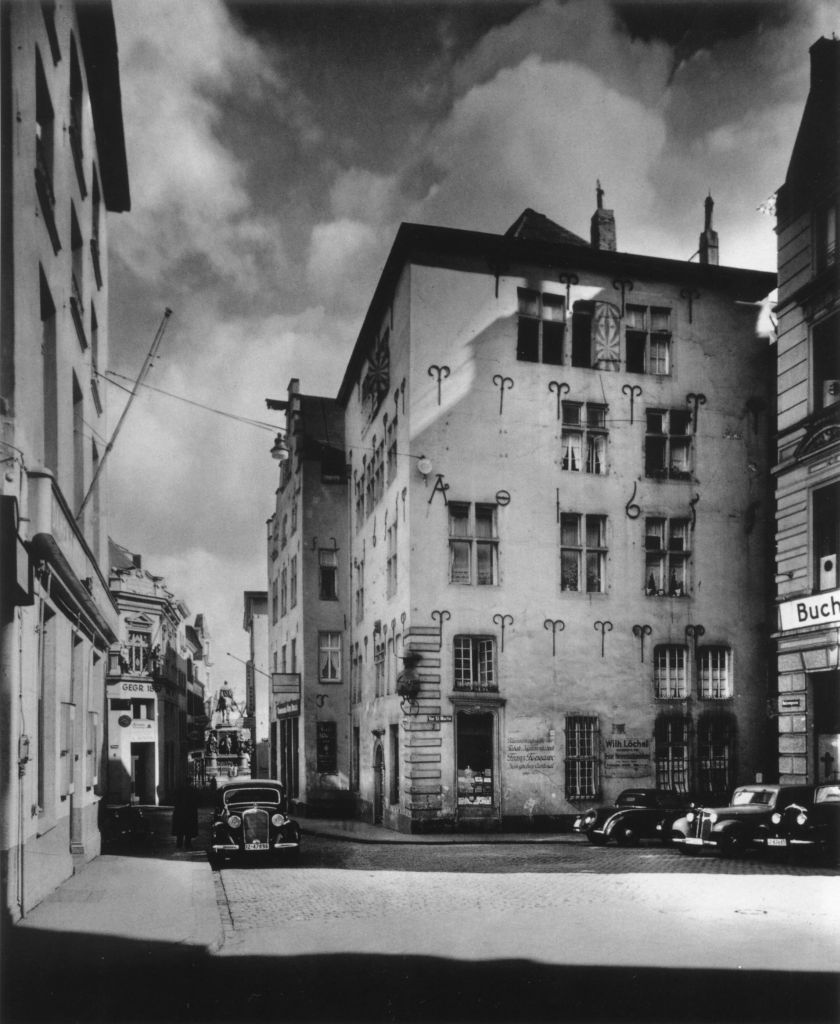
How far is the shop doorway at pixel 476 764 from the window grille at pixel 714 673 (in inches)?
255

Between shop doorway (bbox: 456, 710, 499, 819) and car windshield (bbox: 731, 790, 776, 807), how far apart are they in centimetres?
776

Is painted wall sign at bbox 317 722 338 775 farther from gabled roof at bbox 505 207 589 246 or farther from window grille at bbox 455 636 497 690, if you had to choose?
gabled roof at bbox 505 207 589 246

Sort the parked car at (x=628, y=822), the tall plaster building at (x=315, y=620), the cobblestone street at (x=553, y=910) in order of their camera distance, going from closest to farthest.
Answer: the cobblestone street at (x=553, y=910) → the parked car at (x=628, y=822) → the tall plaster building at (x=315, y=620)

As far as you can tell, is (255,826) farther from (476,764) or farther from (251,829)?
(476,764)

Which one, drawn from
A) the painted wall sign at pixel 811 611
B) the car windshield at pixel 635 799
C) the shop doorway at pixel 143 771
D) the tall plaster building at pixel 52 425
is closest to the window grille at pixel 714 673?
the car windshield at pixel 635 799

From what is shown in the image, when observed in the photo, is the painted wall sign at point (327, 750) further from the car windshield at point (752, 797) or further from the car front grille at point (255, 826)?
the car windshield at point (752, 797)

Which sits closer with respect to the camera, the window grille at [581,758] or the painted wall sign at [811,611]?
the painted wall sign at [811,611]

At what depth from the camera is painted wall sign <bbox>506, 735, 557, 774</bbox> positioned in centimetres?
2636

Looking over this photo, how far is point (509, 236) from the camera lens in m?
28.1

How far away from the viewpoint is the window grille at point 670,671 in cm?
2781

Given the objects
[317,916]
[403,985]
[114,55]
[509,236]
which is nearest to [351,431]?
[509,236]

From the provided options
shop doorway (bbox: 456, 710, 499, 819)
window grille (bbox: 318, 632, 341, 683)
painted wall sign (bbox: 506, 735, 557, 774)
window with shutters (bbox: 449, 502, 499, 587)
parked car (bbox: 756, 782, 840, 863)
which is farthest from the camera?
window grille (bbox: 318, 632, 341, 683)

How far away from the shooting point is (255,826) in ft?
62.6

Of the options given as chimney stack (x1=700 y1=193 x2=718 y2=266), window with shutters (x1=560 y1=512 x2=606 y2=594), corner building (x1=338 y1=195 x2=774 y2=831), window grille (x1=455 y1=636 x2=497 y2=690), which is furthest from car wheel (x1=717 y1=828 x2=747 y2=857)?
chimney stack (x1=700 y1=193 x2=718 y2=266)
